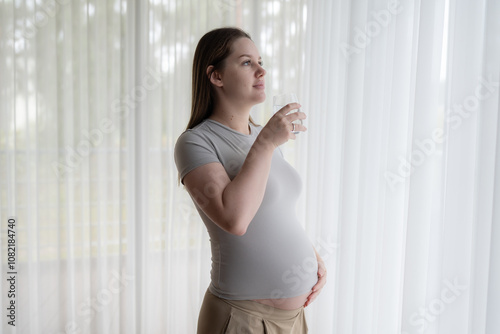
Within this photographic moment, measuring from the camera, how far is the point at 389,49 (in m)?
1.75

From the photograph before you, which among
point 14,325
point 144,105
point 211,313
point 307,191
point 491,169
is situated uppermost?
point 144,105

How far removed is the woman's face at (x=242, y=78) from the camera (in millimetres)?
1167

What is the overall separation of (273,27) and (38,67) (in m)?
1.30

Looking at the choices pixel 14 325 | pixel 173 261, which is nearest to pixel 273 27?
pixel 173 261

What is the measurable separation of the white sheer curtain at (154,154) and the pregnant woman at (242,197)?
70cm

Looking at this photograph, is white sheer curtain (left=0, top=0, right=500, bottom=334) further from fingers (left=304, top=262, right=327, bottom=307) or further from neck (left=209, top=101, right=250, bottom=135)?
neck (left=209, top=101, right=250, bottom=135)

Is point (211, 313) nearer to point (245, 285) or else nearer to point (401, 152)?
point (245, 285)

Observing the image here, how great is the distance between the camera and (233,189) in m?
0.99
